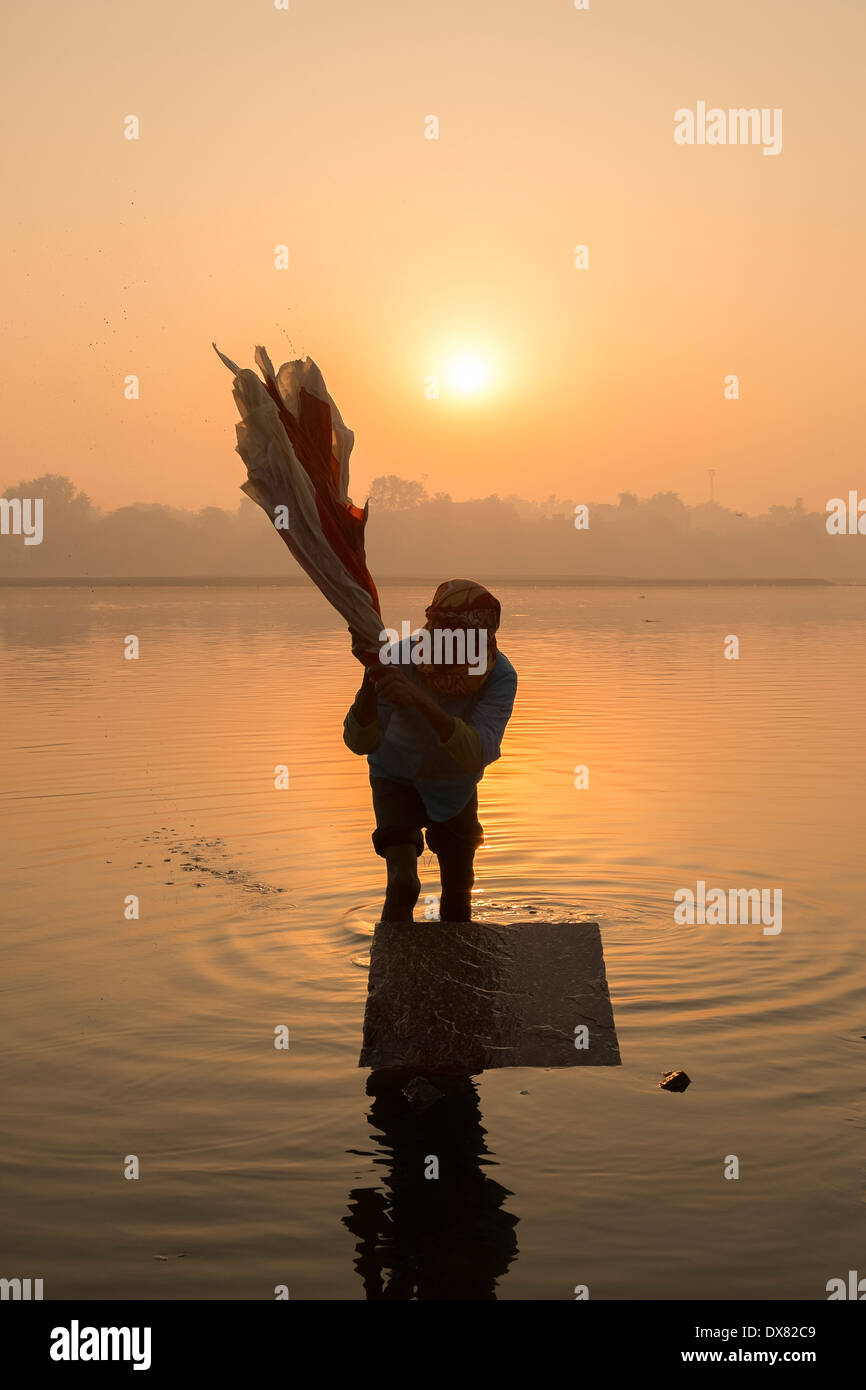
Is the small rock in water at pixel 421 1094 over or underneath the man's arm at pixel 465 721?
underneath

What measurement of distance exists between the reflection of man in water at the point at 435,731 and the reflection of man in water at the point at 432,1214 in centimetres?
139

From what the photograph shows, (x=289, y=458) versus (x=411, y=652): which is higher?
(x=289, y=458)

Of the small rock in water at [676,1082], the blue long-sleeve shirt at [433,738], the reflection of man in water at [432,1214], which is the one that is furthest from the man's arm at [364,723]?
the small rock in water at [676,1082]

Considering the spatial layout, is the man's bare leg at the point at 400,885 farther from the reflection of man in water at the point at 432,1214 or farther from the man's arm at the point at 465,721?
the reflection of man in water at the point at 432,1214

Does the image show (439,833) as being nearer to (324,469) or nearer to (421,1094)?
(421,1094)

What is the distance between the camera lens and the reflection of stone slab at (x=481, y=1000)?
6.09m

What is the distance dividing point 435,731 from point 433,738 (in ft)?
0.65

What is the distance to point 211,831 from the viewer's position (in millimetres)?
12188

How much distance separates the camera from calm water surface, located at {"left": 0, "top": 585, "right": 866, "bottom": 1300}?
463 cm
